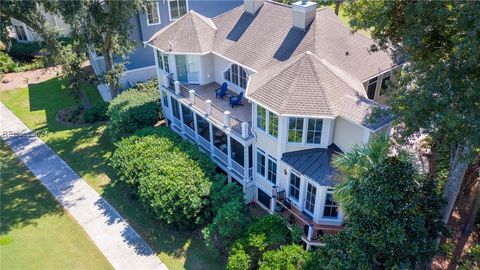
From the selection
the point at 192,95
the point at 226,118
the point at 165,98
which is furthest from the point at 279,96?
the point at 165,98

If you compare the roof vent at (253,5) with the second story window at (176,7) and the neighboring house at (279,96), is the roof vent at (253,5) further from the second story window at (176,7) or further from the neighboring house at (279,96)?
the second story window at (176,7)

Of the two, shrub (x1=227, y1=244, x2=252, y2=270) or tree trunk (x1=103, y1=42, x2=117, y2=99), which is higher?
tree trunk (x1=103, y1=42, x2=117, y2=99)

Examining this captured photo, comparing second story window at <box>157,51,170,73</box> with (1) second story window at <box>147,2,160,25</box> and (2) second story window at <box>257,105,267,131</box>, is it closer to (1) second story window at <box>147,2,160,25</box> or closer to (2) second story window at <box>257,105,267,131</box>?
(1) second story window at <box>147,2,160,25</box>

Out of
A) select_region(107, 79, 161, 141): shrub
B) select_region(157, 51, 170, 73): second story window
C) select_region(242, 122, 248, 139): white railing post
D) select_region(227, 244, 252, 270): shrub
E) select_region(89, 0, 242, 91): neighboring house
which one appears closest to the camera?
select_region(227, 244, 252, 270): shrub

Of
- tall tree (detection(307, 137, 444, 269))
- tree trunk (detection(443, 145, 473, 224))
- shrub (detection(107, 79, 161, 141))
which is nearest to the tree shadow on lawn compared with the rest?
shrub (detection(107, 79, 161, 141))

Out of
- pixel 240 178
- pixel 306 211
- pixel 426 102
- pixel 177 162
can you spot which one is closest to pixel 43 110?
pixel 177 162

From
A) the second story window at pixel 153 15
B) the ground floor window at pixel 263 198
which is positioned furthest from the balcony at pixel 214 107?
the second story window at pixel 153 15
